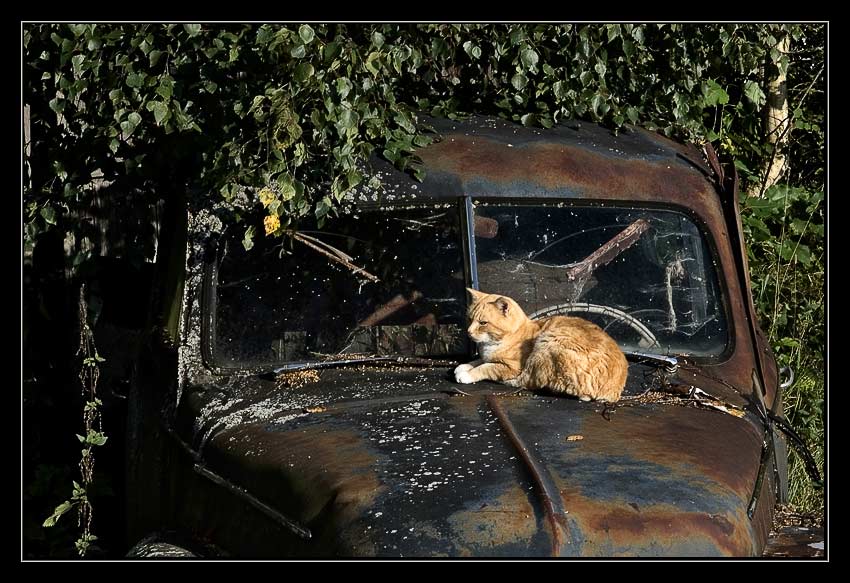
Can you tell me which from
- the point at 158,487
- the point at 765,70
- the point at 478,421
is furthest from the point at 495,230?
the point at 765,70

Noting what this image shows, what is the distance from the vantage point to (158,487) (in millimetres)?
4535

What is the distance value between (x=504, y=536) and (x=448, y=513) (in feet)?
0.58

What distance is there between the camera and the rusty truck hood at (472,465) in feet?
10.6

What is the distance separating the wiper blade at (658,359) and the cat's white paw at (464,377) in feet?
2.05

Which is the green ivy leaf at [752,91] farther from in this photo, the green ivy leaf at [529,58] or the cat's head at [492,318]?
the cat's head at [492,318]

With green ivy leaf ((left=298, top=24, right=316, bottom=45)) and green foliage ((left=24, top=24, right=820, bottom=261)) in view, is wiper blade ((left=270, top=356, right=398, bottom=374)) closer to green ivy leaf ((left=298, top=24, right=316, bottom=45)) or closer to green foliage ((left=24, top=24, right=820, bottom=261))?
green foliage ((left=24, top=24, right=820, bottom=261))

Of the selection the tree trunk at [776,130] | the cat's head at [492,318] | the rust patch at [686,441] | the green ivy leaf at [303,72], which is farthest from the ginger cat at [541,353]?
the tree trunk at [776,130]

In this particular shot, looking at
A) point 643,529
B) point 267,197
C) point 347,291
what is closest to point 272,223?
point 267,197

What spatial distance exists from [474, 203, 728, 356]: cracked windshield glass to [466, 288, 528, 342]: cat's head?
9.7 inches

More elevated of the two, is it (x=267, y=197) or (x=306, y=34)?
(x=306, y=34)

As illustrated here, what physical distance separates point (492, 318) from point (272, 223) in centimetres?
91

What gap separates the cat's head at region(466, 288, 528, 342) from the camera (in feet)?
14.2

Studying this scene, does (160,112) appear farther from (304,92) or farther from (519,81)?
(519,81)

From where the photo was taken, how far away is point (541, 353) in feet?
13.9
